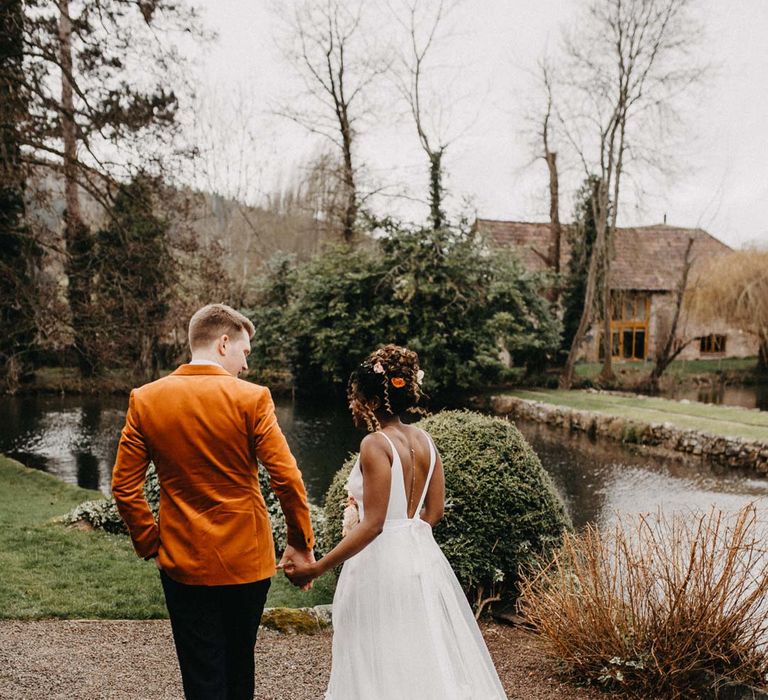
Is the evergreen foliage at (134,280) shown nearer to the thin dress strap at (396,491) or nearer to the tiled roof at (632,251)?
the thin dress strap at (396,491)

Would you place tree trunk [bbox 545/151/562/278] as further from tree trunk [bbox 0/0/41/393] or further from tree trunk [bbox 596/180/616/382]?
tree trunk [bbox 0/0/41/393]

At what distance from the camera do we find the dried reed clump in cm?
411

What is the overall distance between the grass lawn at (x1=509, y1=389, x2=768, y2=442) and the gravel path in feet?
43.6

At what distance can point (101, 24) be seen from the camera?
41.9ft

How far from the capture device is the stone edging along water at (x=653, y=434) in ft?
51.1

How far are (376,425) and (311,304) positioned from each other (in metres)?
22.7

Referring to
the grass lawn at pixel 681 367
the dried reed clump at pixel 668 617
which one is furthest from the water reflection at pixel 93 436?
the grass lawn at pixel 681 367

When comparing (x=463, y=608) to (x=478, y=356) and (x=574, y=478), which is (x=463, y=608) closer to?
(x=574, y=478)

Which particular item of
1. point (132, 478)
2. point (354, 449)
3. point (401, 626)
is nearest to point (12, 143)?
point (354, 449)

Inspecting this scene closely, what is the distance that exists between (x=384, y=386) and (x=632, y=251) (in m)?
40.7

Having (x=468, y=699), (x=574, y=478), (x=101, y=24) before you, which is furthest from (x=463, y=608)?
(x=101, y=24)

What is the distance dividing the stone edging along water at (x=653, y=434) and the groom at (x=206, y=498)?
49.3 feet

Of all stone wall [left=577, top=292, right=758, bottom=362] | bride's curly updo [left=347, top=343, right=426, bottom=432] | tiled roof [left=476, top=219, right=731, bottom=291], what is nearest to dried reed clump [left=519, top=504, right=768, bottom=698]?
bride's curly updo [left=347, top=343, right=426, bottom=432]

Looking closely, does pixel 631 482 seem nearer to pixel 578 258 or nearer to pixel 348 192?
pixel 348 192
